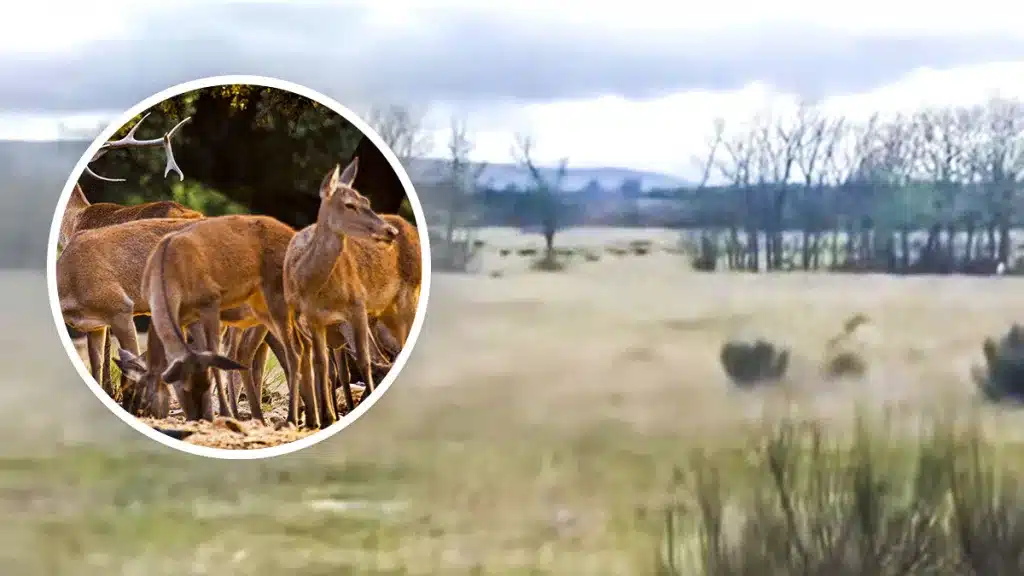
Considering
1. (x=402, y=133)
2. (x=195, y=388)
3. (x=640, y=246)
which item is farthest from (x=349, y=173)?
(x=640, y=246)

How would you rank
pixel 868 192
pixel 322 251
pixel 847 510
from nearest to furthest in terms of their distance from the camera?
pixel 847 510 < pixel 322 251 < pixel 868 192

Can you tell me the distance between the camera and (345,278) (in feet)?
11.6

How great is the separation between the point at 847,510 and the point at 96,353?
2286mm

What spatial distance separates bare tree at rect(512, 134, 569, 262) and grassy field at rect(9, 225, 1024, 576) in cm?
12

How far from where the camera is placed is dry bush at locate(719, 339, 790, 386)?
3512mm

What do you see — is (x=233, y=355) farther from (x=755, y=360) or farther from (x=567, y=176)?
(x=755, y=360)

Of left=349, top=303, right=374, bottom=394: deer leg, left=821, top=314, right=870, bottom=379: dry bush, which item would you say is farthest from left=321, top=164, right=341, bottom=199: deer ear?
left=821, top=314, right=870, bottom=379: dry bush

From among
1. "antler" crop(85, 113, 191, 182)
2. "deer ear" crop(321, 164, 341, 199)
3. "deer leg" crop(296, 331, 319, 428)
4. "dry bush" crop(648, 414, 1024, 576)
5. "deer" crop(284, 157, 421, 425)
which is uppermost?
"antler" crop(85, 113, 191, 182)

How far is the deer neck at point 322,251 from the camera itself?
11.5 ft

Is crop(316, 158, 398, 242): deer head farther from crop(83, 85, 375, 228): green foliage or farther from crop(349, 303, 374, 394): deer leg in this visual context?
crop(349, 303, 374, 394): deer leg

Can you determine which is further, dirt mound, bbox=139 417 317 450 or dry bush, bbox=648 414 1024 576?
dirt mound, bbox=139 417 317 450

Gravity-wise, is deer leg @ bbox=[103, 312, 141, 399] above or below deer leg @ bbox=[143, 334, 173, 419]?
above

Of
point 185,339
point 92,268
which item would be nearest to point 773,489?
point 185,339

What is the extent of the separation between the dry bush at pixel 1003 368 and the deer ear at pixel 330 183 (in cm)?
203
